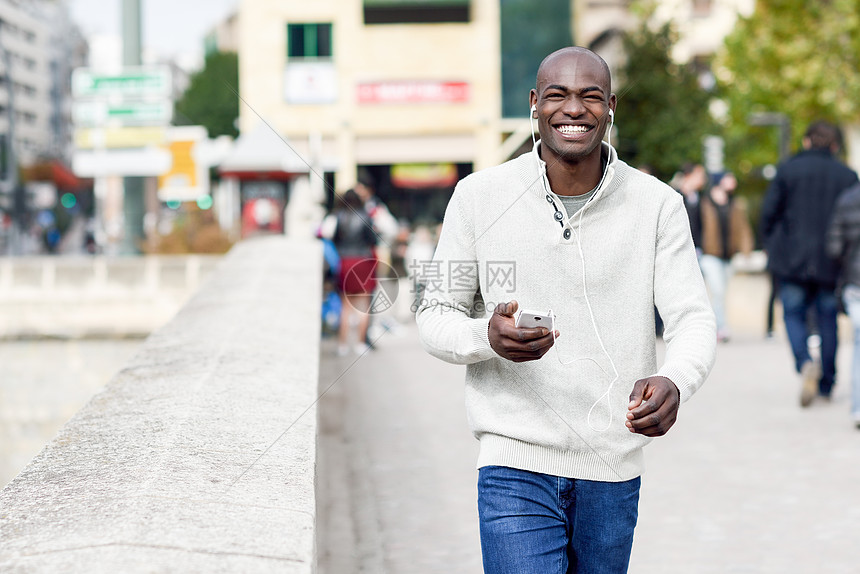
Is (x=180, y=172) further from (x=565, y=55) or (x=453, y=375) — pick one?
(x=565, y=55)

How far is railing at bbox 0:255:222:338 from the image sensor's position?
14.6 meters

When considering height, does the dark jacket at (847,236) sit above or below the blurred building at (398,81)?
below

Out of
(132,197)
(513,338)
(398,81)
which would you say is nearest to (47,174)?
(398,81)

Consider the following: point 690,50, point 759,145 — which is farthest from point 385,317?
point 690,50

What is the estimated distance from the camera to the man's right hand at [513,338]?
7.33 feet

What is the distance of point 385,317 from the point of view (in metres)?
15.0

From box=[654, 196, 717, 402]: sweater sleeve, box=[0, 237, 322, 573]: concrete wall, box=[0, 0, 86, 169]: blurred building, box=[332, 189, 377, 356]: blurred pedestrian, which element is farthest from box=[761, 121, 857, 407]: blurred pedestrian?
box=[0, 0, 86, 169]: blurred building

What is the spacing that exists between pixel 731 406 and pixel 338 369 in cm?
360

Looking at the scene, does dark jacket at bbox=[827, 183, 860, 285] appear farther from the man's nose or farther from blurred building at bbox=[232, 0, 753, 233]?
blurred building at bbox=[232, 0, 753, 233]

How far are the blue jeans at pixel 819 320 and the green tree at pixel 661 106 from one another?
2488 centimetres

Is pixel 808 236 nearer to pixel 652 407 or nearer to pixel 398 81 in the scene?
pixel 652 407

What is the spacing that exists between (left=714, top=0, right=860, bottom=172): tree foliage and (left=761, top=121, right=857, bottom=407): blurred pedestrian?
69.7 ft

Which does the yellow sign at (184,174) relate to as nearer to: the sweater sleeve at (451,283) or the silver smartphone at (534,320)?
the sweater sleeve at (451,283)

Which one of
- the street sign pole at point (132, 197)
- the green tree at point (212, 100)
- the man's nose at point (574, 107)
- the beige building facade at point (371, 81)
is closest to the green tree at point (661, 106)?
the beige building facade at point (371, 81)
